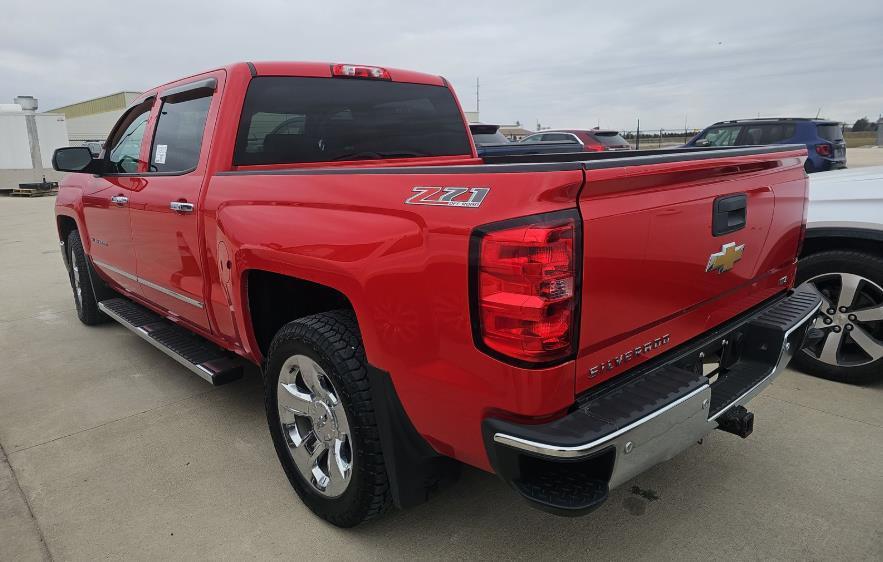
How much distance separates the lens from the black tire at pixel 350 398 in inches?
84.5

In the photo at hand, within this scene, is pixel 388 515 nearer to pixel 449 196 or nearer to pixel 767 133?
pixel 449 196

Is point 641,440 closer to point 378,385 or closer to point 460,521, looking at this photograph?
point 378,385

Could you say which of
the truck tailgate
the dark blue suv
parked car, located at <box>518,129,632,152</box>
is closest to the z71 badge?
the truck tailgate

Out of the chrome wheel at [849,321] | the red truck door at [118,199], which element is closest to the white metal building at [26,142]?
the red truck door at [118,199]

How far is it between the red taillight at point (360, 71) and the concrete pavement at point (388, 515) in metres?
2.02

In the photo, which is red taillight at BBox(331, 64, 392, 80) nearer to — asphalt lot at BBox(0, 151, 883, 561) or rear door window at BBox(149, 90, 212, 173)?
rear door window at BBox(149, 90, 212, 173)

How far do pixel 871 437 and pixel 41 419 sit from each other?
4.55 meters

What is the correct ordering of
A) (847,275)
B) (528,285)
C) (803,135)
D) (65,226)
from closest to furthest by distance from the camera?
(528,285) → (847,275) → (65,226) → (803,135)

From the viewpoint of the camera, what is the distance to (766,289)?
106 inches

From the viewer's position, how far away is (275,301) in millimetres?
2854

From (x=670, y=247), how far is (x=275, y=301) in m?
1.78

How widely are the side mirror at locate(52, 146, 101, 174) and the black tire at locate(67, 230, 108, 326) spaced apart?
1192mm

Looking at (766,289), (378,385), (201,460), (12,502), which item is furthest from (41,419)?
(766,289)

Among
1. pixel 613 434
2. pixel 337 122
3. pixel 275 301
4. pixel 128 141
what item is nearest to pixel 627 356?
pixel 613 434
